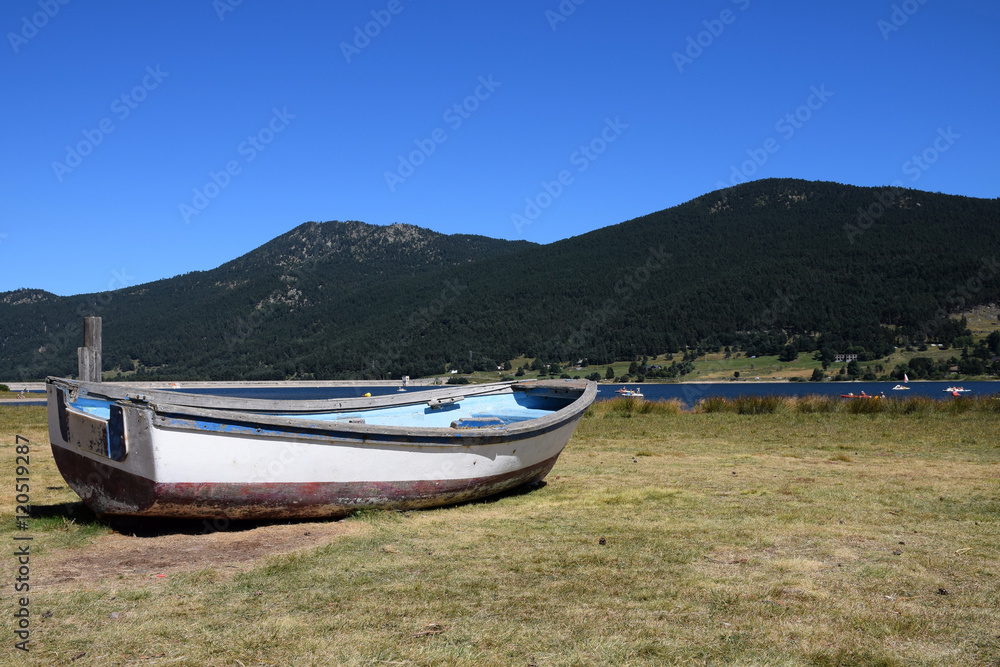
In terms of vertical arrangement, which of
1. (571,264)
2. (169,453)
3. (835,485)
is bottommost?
(835,485)

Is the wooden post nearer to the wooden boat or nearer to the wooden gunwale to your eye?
the wooden gunwale

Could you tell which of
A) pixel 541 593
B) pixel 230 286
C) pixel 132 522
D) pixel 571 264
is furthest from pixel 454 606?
pixel 230 286

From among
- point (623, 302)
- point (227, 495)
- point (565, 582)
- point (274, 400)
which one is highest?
point (623, 302)

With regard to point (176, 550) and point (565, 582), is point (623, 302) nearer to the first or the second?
point (176, 550)

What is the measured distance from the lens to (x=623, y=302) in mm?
142625

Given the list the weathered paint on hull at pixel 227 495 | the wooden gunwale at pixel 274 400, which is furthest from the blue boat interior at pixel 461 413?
the weathered paint on hull at pixel 227 495

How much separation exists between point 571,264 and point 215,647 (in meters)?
155

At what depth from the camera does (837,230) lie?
14588 cm

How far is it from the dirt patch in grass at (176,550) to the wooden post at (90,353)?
11.9ft

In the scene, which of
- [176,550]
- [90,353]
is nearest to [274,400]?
[90,353]

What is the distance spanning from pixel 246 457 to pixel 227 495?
0.38m

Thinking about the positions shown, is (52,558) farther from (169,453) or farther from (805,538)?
(805,538)

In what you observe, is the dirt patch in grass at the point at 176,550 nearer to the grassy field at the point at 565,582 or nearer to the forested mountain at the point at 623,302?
the grassy field at the point at 565,582

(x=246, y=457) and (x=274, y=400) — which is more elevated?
(x=274, y=400)
